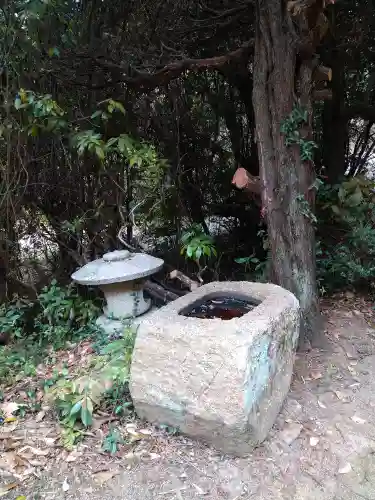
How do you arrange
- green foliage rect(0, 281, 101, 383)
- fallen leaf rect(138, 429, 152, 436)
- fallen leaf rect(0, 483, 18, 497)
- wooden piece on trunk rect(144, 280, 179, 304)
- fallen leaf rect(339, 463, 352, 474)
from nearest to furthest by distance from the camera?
fallen leaf rect(0, 483, 18, 497) < fallen leaf rect(339, 463, 352, 474) < fallen leaf rect(138, 429, 152, 436) < green foliage rect(0, 281, 101, 383) < wooden piece on trunk rect(144, 280, 179, 304)

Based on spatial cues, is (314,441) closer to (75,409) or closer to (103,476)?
(103,476)

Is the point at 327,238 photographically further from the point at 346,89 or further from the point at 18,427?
the point at 18,427

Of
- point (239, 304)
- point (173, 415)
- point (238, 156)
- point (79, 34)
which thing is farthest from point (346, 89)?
point (173, 415)

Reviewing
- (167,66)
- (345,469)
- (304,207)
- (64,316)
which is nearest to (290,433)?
(345,469)

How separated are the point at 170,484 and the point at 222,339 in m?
0.65

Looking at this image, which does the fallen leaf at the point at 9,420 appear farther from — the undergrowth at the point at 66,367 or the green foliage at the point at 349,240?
the green foliage at the point at 349,240

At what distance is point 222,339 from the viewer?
1.88m

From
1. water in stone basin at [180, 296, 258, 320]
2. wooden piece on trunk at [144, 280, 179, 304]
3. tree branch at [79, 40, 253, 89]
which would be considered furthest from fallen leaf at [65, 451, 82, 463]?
tree branch at [79, 40, 253, 89]

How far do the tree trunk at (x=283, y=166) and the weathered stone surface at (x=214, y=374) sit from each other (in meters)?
0.74

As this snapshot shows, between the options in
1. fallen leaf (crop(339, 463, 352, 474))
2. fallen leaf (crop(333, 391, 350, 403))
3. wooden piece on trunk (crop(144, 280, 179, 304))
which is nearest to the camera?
fallen leaf (crop(339, 463, 352, 474))

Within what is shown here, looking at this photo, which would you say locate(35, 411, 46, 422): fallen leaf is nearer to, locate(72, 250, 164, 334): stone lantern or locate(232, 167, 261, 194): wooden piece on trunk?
locate(72, 250, 164, 334): stone lantern

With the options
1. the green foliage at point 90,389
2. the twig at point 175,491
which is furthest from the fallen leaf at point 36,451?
the twig at point 175,491

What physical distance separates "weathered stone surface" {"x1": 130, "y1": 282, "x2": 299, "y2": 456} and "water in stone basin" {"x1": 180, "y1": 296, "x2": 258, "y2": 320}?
0.65ft

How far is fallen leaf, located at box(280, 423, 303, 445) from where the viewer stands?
6.85ft
